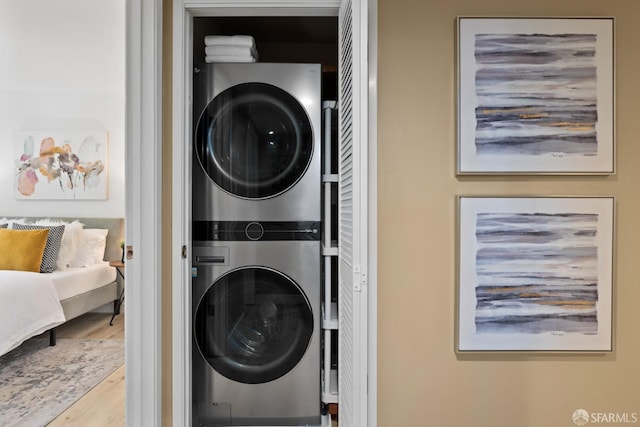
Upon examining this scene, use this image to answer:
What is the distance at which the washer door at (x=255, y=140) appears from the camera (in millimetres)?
1898

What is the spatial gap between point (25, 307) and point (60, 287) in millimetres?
466

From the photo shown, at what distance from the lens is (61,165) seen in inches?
171

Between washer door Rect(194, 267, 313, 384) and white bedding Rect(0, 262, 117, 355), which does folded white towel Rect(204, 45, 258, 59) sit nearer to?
washer door Rect(194, 267, 313, 384)

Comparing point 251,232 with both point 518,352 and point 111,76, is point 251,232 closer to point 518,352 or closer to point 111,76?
point 518,352

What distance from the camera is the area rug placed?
227 centimetres

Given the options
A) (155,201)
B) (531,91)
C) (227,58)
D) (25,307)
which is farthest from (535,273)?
(25,307)

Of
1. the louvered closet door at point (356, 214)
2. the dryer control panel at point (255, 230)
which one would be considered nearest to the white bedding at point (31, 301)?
the dryer control panel at point (255, 230)

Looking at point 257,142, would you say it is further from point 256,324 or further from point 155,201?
point 256,324

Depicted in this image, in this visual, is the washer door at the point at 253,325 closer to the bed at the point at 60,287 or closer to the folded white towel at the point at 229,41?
the folded white towel at the point at 229,41

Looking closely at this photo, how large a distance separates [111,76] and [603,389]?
436 cm

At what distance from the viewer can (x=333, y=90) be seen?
2.57 meters

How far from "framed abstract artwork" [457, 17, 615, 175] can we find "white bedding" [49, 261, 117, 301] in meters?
3.46

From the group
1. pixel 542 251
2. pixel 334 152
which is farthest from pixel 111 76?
pixel 542 251

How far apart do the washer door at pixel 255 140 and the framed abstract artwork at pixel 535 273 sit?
2.54 ft
